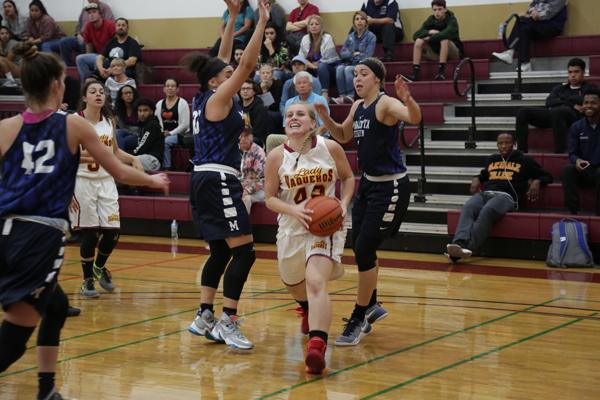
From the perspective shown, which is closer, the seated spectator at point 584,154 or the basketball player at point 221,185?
the basketball player at point 221,185

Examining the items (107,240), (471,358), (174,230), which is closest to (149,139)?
(174,230)

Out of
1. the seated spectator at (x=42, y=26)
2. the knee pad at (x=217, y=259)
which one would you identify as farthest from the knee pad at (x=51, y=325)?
the seated spectator at (x=42, y=26)

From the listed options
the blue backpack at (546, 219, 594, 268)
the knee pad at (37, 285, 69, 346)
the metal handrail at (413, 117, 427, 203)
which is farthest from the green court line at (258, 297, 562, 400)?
the metal handrail at (413, 117, 427, 203)

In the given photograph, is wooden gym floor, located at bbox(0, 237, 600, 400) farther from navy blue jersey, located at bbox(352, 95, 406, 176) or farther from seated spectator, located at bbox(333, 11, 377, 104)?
seated spectator, located at bbox(333, 11, 377, 104)

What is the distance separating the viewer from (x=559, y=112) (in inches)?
439

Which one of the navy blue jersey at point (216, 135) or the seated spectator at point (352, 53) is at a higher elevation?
the seated spectator at point (352, 53)

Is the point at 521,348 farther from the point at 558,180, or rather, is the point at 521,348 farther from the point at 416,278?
the point at 558,180

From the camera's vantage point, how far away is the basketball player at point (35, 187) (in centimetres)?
443

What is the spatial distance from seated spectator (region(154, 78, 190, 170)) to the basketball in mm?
8020

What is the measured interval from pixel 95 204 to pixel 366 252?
2.80m

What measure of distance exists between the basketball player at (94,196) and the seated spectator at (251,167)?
3374 mm

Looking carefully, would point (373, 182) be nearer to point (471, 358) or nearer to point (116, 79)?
point (471, 358)

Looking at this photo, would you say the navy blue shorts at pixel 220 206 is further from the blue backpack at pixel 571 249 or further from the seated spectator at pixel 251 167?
the seated spectator at pixel 251 167

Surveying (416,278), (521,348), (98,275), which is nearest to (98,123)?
(98,275)
